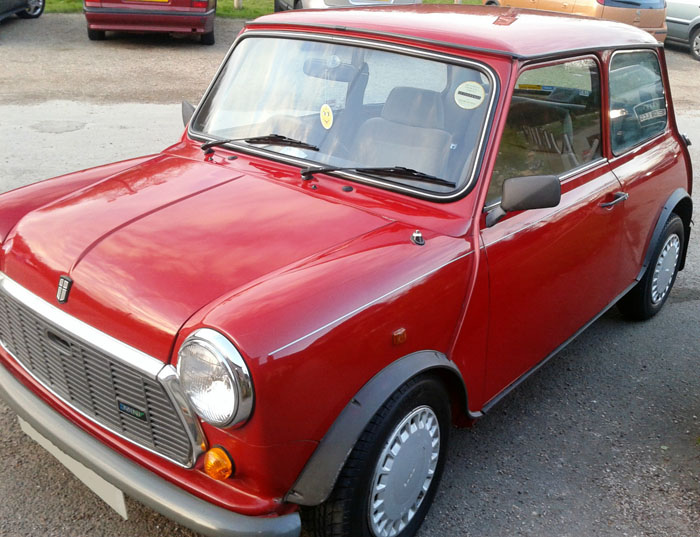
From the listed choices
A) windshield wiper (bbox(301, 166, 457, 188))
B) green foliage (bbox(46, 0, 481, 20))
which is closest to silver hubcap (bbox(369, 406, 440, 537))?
windshield wiper (bbox(301, 166, 457, 188))

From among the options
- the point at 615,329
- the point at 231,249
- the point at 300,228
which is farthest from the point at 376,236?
the point at 615,329

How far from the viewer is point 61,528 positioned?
2.80 m

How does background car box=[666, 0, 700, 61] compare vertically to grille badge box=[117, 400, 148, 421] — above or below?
below

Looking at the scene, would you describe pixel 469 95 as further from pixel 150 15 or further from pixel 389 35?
pixel 150 15

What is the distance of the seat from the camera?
2982mm

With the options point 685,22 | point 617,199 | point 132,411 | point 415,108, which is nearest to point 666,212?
point 617,199

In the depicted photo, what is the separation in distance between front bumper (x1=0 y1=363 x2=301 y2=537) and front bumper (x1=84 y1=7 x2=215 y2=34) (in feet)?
32.3

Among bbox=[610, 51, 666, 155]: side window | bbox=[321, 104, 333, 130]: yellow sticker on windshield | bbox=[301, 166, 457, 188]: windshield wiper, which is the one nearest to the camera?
bbox=[301, 166, 457, 188]: windshield wiper

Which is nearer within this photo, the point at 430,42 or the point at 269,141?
the point at 430,42

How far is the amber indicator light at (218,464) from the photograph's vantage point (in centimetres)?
222

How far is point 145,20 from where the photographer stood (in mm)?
11359

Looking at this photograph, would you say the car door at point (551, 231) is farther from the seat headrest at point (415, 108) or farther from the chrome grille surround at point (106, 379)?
the chrome grille surround at point (106, 379)

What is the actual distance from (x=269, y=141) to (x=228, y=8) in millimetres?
13273

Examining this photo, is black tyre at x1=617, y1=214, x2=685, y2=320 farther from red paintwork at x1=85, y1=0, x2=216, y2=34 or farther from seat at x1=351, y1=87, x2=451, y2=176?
red paintwork at x1=85, y1=0, x2=216, y2=34
